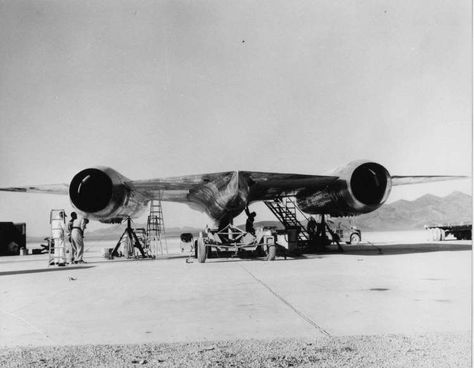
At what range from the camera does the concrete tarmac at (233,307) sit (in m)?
4.09

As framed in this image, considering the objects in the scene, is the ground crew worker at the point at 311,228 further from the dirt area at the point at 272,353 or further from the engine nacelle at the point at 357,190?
the dirt area at the point at 272,353

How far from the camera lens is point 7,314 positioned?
17.2ft

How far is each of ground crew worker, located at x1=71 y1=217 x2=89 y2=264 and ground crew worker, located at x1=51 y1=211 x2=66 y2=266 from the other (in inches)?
12.5

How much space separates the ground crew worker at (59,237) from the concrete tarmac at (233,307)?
497 centimetres

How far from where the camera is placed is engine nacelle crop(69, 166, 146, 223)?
13.2 m

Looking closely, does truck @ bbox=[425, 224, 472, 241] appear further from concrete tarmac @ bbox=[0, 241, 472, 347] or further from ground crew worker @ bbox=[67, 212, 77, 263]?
ground crew worker @ bbox=[67, 212, 77, 263]

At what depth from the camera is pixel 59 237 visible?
44.9 feet

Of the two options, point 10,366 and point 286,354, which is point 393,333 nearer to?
point 286,354

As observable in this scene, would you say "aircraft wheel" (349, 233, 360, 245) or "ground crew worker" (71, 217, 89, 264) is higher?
"ground crew worker" (71, 217, 89, 264)

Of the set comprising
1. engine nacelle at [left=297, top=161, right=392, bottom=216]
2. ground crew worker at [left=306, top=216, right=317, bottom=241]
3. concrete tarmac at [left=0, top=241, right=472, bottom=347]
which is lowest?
concrete tarmac at [left=0, top=241, right=472, bottom=347]

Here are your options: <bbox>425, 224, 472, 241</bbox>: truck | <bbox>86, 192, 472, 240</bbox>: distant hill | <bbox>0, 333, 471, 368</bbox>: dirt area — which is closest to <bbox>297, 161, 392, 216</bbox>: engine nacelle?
<bbox>0, 333, 471, 368</bbox>: dirt area

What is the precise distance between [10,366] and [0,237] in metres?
22.8

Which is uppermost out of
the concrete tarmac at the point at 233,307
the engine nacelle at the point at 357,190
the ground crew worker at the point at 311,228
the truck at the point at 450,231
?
the engine nacelle at the point at 357,190

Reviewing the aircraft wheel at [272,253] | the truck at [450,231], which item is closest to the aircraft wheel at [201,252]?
the aircraft wheel at [272,253]
